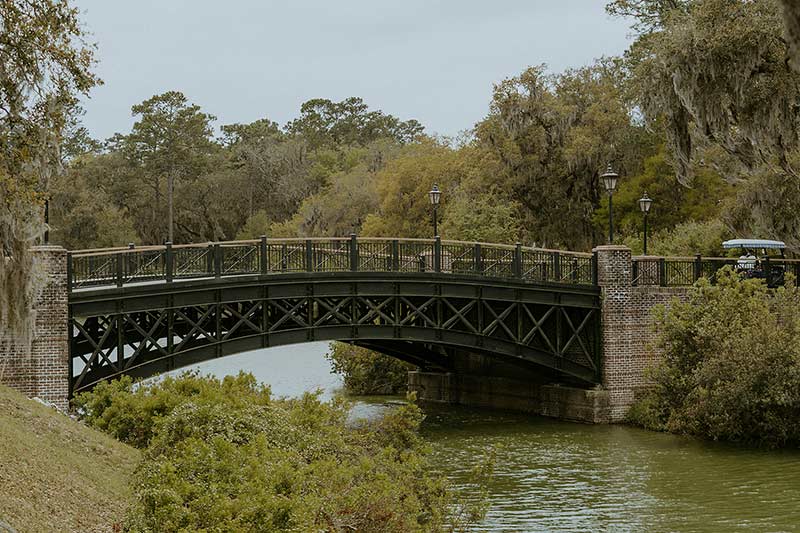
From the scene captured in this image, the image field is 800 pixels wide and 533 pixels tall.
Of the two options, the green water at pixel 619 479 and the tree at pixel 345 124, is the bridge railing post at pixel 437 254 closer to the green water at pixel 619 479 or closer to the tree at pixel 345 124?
the green water at pixel 619 479

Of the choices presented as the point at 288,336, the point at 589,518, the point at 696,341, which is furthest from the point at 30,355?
the point at 696,341

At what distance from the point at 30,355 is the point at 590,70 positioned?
3475 centimetres

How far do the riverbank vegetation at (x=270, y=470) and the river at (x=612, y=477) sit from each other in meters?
1.94

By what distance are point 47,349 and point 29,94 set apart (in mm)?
11803

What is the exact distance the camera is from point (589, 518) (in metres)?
22.0

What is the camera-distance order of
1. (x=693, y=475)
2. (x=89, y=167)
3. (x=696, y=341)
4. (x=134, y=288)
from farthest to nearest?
(x=89, y=167) → (x=696, y=341) → (x=134, y=288) → (x=693, y=475)

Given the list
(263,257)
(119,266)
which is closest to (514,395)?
(263,257)

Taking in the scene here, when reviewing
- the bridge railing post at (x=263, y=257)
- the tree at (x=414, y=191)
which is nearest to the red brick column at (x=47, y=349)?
the bridge railing post at (x=263, y=257)

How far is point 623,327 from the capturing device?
3412 cm

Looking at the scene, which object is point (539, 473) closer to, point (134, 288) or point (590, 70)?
point (134, 288)

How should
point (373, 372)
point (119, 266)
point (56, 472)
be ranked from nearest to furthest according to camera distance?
1. point (56, 472)
2. point (119, 266)
3. point (373, 372)

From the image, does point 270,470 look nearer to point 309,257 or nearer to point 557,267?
point 309,257

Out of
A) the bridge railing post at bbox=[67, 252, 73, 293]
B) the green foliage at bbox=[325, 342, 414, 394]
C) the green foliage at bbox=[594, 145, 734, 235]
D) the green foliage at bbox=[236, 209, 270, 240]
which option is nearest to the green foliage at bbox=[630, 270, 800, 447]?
the green foliage at bbox=[325, 342, 414, 394]

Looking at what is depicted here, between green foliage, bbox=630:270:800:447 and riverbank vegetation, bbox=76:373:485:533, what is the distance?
1183cm
